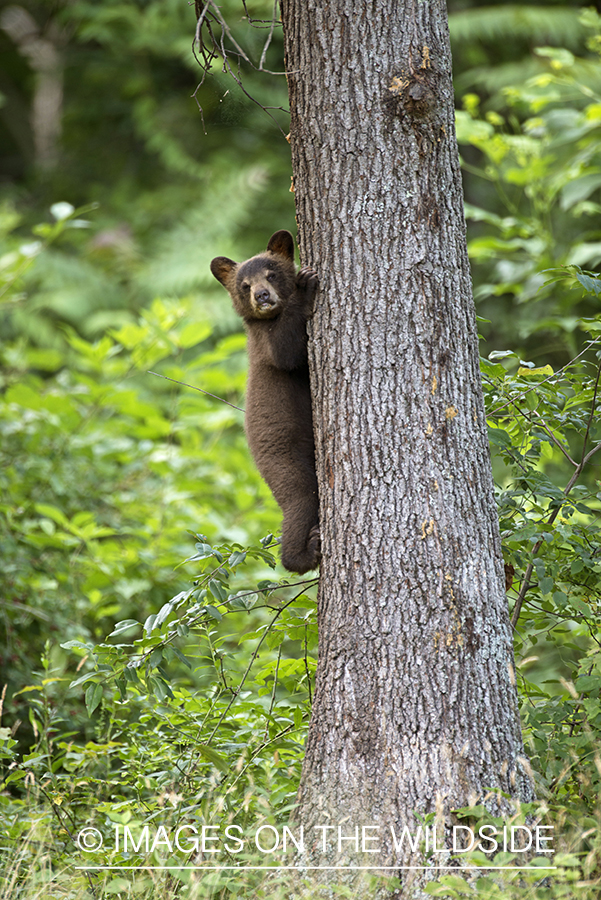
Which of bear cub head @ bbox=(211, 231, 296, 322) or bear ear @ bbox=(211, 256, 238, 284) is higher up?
bear ear @ bbox=(211, 256, 238, 284)

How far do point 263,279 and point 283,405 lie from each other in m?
0.73

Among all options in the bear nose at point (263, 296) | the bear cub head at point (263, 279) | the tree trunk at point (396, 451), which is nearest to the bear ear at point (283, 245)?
the bear cub head at point (263, 279)

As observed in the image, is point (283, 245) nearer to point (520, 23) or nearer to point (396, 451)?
point (396, 451)

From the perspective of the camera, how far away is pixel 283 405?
3896 millimetres

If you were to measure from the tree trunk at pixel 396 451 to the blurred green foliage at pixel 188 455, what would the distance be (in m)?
0.31

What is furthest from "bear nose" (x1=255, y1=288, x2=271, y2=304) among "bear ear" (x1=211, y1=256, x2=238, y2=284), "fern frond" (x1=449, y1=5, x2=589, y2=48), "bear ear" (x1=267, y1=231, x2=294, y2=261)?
"fern frond" (x1=449, y1=5, x2=589, y2=48)

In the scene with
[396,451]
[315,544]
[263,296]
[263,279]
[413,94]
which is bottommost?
[315,544]

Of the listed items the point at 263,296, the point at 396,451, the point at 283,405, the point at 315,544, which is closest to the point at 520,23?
the point at 263,296

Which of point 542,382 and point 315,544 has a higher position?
point 542,382

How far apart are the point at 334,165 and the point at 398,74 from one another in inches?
15.0

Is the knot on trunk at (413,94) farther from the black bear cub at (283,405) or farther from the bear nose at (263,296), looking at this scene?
the bear nose at (263,296)

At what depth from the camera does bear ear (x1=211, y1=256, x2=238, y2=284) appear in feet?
15.2

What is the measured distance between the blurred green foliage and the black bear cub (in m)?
0.32

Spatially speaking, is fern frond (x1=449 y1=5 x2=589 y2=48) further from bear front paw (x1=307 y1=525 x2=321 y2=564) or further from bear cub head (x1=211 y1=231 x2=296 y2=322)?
bear front paw (x1=307 y1=525 x2=321 y2=564)
